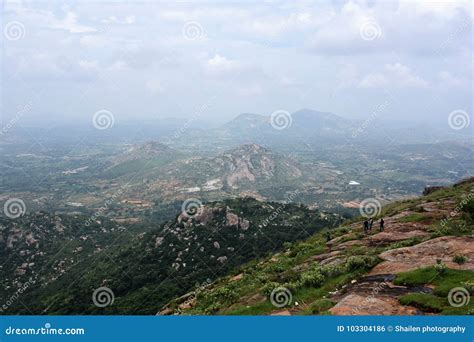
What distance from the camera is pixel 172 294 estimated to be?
50.2 metres

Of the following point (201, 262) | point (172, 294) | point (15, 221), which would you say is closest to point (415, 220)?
point (172, 294)

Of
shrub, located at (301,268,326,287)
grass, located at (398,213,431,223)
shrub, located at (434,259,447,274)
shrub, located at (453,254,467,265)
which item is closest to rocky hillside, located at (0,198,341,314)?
grass, located at (398,213,431,223)

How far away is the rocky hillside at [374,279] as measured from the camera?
15.9 m

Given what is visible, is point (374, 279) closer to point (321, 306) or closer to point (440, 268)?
point (440, 268)

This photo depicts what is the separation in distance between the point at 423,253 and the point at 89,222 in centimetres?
13001

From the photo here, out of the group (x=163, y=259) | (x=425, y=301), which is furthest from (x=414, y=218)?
(x=163, y=259)

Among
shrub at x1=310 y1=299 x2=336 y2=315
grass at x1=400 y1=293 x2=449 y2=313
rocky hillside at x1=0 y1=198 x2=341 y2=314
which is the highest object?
grass at x1=400 y1=293 x2=449 y2=313

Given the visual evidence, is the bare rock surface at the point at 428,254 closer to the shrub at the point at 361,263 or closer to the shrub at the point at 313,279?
the shrub at the point at 361,263

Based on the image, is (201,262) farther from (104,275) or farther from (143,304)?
(104,275)

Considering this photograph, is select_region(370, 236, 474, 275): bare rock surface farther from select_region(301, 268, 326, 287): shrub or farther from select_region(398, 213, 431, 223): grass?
select_region(398, 213, 431, 223): grass

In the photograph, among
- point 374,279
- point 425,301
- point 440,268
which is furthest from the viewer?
point 374,279

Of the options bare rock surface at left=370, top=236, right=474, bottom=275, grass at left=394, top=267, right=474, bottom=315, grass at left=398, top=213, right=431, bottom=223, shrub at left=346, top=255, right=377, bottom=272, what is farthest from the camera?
grass at left=398, top=213, right=431, bottom=223

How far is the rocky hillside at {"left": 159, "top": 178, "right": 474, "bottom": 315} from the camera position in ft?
52.3

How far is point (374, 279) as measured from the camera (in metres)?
18.9
